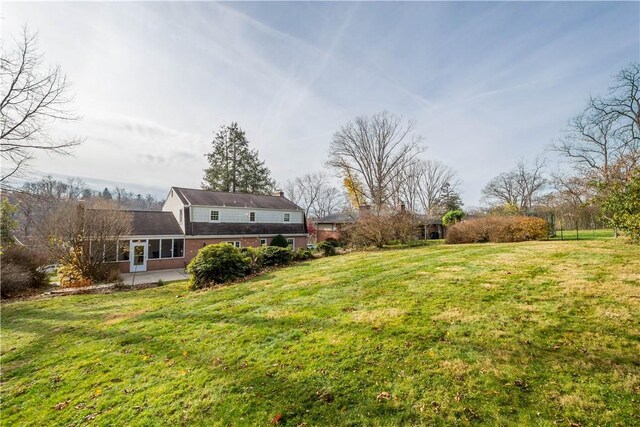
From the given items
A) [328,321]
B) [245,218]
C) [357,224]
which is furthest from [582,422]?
[245,218]

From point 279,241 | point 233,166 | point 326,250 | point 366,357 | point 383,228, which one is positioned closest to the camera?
point 366,357

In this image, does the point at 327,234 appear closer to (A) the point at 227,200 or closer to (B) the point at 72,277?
(A) the point at 227,200

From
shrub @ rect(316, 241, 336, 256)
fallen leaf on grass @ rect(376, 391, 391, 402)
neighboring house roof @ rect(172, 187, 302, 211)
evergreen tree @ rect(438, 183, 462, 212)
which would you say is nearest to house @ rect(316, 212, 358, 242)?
neighboring house roof @ rect(172, 187, 302, 211)

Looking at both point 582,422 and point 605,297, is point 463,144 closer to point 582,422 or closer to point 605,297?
point 605,297

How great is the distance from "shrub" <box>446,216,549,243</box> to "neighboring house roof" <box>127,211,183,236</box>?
2104 cm

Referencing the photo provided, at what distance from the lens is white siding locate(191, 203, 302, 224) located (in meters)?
22.5

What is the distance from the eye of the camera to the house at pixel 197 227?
20.0 metres

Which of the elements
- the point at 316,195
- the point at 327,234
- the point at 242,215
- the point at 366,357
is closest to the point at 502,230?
the point at 366,357

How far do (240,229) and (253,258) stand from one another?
10639 millimetres

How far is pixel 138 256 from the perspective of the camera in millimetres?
19844

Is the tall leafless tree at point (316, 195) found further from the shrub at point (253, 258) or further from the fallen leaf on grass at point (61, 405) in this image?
the fallen leaf on grass at point (61, 405)

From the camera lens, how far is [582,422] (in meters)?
2.57

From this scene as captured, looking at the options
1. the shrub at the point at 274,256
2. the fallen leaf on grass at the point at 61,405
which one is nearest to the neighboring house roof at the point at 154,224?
the shrub at the point at 274,256

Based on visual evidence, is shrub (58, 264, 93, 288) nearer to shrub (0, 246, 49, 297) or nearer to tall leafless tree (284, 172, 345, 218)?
shrub (0, 246, 49, 297)
